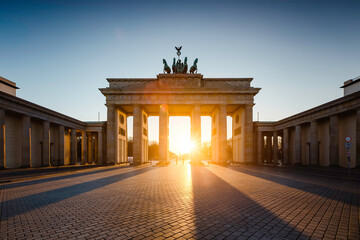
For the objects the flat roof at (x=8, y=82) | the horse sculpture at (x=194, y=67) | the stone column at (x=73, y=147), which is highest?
the horse sculpture at (x=194, y=67)

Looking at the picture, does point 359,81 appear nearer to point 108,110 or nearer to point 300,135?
point 300,135

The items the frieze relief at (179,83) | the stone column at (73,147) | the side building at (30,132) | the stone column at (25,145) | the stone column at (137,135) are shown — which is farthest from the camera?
the stone column at (73,147)

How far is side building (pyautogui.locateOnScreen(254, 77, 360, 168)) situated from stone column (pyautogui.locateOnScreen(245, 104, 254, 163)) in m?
4.48

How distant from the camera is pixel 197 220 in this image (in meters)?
5.91

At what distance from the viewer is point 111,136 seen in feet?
122

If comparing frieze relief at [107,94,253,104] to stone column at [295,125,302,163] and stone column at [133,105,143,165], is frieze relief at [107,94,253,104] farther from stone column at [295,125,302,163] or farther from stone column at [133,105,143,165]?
stone column at [295,125,302,163]

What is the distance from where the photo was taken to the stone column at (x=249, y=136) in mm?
36562

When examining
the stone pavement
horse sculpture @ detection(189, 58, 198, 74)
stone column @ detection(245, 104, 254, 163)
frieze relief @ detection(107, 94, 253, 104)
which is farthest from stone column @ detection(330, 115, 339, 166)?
horse sculpture @ detection(189, 58, 198, 74)

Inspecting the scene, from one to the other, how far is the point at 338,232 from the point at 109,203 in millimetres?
7505

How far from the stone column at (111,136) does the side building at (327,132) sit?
94.3 ft

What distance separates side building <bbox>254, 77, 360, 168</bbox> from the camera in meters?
22.3

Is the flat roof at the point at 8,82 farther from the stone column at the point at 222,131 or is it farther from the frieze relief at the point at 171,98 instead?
the stone column at the point at 222,131

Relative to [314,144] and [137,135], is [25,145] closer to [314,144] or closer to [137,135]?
[137,135]

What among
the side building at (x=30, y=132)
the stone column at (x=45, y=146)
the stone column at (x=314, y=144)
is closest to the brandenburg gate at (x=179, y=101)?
the side building at (x=30, y=132)
